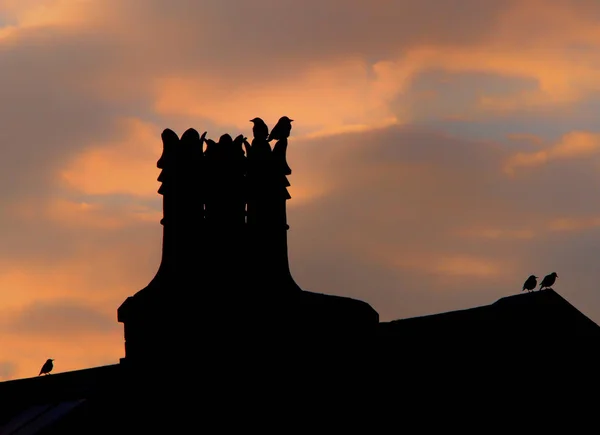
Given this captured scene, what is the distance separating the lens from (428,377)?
4712 cm

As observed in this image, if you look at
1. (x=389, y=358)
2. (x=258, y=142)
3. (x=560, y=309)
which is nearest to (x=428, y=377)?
(x=389, y=358)

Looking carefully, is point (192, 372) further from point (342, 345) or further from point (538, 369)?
point (538, 369)

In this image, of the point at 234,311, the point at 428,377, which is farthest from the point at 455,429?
the point at 234,311

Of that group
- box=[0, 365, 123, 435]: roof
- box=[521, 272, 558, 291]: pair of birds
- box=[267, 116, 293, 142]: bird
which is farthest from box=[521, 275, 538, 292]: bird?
box=[0, 365, 123, 435]: roof

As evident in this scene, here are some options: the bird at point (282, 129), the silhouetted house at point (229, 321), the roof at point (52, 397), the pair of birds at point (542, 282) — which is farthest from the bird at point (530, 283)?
the roof at point (52, 397)

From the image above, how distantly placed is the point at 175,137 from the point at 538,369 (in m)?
11.7

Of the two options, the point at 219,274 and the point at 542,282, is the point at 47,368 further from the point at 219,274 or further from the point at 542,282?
the point at 542,282

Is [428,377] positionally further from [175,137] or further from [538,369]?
[175,137]

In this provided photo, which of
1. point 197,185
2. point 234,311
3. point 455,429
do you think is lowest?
point 455,429

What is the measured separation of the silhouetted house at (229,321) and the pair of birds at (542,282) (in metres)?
5.02

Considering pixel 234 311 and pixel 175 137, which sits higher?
pixel 175 137

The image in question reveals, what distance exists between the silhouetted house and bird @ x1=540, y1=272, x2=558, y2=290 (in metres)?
5.24

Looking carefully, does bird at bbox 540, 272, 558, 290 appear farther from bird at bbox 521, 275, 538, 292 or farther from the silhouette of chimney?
the silhouette of chimney

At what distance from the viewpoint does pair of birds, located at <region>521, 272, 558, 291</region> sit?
48.1 metres
